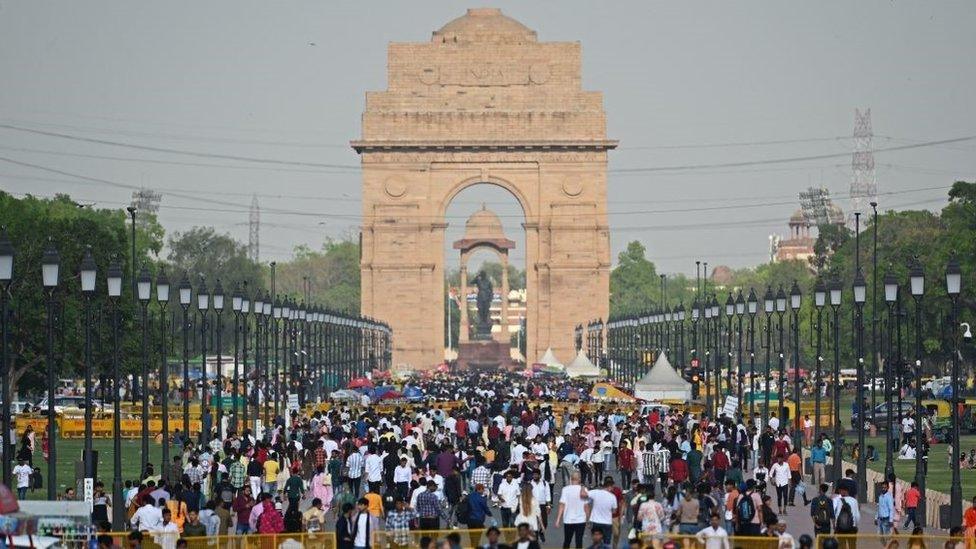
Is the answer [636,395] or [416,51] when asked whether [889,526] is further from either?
[416,51]

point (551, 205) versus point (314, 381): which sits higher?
point (551, 205)

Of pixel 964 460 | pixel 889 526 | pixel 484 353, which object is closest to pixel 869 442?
pixel 964 460

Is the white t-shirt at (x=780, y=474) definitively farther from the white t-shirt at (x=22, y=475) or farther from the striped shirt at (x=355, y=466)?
the white t-shirt at (x=22, y=475)

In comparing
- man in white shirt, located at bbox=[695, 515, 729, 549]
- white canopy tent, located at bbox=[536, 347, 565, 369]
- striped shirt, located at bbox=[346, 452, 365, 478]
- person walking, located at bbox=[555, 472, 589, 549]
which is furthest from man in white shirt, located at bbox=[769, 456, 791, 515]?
white canopy tent, located at bbox=[536, 347, 565, 369]

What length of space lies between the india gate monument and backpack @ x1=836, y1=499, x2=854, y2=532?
307 feet

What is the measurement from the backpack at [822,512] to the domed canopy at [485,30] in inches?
3713

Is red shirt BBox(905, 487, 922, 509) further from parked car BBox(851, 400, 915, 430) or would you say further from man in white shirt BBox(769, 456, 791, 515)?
parked car BBox(851, 400, 915, 430)

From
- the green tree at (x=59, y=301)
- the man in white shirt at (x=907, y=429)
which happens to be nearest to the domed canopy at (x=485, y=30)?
the green tree at (x=59, y=301)

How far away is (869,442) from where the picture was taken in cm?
6212

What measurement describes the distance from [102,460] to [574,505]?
2581 cm

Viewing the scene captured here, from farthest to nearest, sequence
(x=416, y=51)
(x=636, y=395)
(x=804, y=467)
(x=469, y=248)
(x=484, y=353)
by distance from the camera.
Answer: (x=469, y=248), (x=484, y=353), (x=416, y=51), (x=636, y=395), (x=804, y=467)

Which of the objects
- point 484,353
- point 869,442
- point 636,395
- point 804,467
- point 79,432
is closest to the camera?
point 804,467

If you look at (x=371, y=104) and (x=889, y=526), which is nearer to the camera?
(x=889, y=526)

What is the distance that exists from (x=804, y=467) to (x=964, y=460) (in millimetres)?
3483
